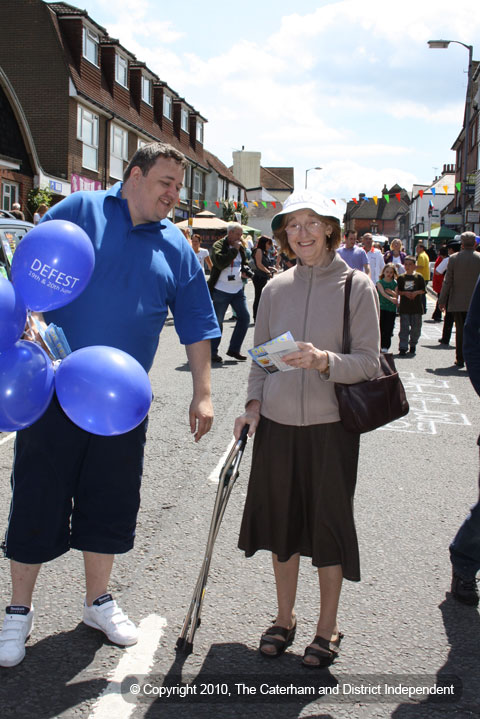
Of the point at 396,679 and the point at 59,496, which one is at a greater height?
the point at 59,496

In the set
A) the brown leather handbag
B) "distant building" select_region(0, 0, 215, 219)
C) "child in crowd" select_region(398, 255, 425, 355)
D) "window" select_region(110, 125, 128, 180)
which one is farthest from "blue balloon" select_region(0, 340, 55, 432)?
"window" select_region(110, 125, 128, 180)

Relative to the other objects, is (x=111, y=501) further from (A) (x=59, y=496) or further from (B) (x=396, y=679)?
(B) (x=396, y=679)

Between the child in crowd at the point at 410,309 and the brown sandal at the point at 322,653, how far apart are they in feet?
30.7

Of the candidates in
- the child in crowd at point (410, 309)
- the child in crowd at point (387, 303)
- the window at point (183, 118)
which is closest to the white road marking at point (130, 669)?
the child in crowd at point (387, 303)

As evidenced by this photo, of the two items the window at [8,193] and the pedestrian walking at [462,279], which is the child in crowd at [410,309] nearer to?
the pedestrian walking at [462,279]

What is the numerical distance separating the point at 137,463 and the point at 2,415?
768mm

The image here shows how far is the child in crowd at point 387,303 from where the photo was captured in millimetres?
11828

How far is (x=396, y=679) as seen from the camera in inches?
110

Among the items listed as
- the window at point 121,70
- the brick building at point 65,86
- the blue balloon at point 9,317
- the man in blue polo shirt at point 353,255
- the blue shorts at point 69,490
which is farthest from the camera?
the window at point 121,70

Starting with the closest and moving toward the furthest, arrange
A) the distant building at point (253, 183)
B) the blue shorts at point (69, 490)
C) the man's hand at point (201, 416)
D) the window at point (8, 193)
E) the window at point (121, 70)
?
1. the blue shorts at point (69, 490)
2. the man's hand at point (201, 416)
3. the window at point (8, 193)
4. the window at point (121, 70)
5. the distant building at point (253, 183)

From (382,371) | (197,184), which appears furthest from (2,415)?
(197,184)

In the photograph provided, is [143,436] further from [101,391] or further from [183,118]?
[183,118]

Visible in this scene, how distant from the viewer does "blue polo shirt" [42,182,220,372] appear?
2918mm

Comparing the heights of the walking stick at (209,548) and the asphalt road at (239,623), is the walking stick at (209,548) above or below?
above
